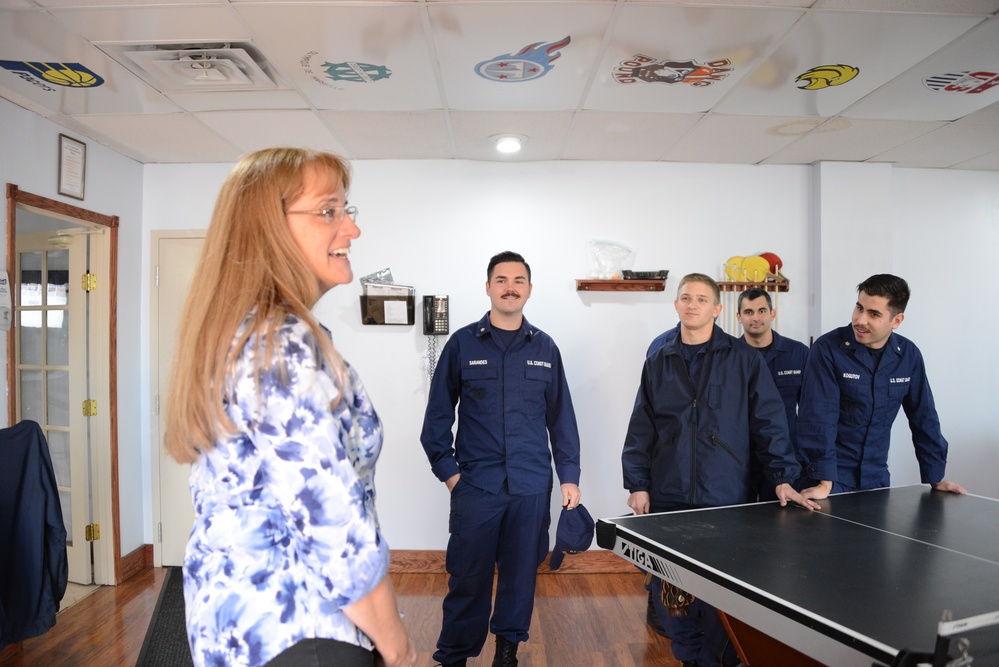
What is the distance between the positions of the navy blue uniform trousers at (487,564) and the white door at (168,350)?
2249 mm

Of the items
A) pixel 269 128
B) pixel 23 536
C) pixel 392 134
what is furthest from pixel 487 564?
pixel 269 128

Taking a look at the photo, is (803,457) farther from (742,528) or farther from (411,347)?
(411,347)

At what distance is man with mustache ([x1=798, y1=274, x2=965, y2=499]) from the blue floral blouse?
7.05ft

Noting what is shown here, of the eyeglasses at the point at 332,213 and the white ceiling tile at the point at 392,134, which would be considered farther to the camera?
the white ceiling tile at the point at 392,134

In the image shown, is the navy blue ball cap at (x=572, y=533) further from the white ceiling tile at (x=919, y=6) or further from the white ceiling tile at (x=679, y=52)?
the white ceiling tile at (x=919, y=6)

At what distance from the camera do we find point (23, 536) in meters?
2.63

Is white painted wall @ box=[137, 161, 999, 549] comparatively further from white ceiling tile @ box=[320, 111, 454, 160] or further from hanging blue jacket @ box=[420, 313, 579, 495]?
hanging blue jacket @ box=[420, 313, 579, 495]

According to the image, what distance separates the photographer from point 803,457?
104 inches

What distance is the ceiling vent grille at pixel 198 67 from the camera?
96.2 inches

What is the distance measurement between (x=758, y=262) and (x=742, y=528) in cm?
255

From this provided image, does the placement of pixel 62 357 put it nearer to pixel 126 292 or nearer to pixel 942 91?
pixel 126 292

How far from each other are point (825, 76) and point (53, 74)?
10.7ft

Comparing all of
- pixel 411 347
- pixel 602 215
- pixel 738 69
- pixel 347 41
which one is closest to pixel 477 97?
pixel 347 41

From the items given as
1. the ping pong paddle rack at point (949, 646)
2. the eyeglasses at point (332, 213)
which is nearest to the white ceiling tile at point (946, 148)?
the ping pong paddle rack at point (949, 646)
